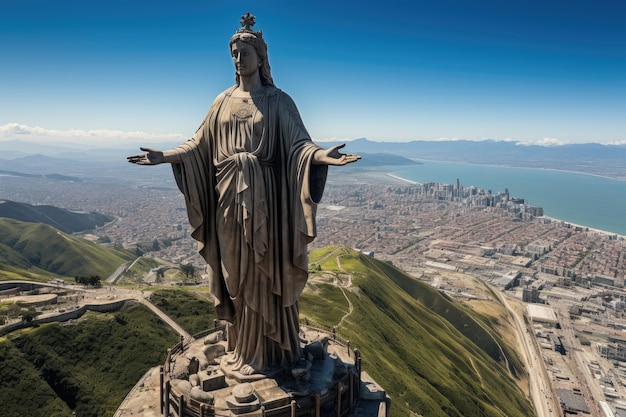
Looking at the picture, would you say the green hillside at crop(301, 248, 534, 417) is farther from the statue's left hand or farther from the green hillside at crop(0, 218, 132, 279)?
the green hillside at crop(0, 218, 132, 279)

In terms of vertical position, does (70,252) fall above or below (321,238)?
above

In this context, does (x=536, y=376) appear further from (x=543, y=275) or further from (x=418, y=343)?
(x=543, y=275)

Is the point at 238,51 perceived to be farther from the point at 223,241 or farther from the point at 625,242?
the point at 625,242

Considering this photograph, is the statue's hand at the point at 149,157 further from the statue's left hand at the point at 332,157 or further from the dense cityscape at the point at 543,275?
the dense cityscape at the point at 543,275

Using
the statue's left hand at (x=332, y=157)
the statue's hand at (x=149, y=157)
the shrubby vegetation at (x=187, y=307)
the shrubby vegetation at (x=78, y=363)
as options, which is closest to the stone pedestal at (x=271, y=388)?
the statue's left hand at (x=332, y=157)

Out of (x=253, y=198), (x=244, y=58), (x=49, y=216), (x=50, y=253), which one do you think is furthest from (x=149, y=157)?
(x=49, y=216)

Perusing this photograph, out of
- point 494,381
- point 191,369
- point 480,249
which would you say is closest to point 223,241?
point 191,369

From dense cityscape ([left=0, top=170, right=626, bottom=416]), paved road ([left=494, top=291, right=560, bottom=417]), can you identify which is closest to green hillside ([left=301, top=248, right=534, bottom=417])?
paved road ([left=494, top=291, right=560, bottom=417])
